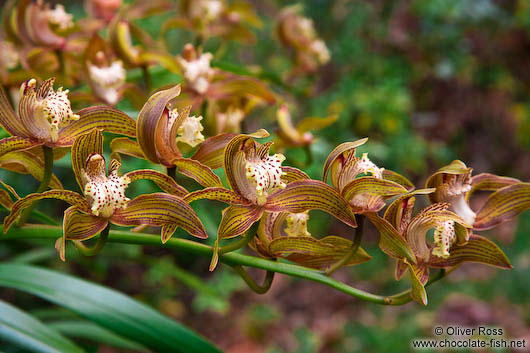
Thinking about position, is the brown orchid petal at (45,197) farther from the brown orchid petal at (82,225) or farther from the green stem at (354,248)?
the green stem at (354,248)

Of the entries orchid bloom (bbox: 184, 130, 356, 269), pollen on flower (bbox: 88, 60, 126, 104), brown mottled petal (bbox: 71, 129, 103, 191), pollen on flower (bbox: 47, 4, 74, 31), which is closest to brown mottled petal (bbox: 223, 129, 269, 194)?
orchid bloom (bbox: 184, 130, 356, 269)

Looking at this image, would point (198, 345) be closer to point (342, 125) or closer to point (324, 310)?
point (342, 125)

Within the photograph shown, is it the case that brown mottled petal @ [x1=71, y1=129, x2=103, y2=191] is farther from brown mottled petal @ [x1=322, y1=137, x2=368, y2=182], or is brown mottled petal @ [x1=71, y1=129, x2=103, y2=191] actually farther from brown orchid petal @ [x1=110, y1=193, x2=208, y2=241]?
brown mottled petal @ [x1=322, y1=137, x2=368, y2=182]

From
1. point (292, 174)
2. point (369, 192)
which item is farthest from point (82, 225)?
point (369, 192)

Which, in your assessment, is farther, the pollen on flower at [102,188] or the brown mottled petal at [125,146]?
the brown mottled petal at [125,146]

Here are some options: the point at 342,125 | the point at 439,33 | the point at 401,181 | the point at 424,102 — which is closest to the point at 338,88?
the point at 342,125

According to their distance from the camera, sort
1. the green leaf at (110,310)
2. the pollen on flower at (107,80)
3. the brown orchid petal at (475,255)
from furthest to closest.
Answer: the pollen on flower at (107,80) → the green leaf at (110,310) → the brown orchid petal at (475,255)

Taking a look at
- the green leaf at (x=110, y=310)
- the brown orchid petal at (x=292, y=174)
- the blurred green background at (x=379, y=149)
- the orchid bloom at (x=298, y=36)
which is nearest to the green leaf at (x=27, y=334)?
the green leaf at (x=110, y=310)
